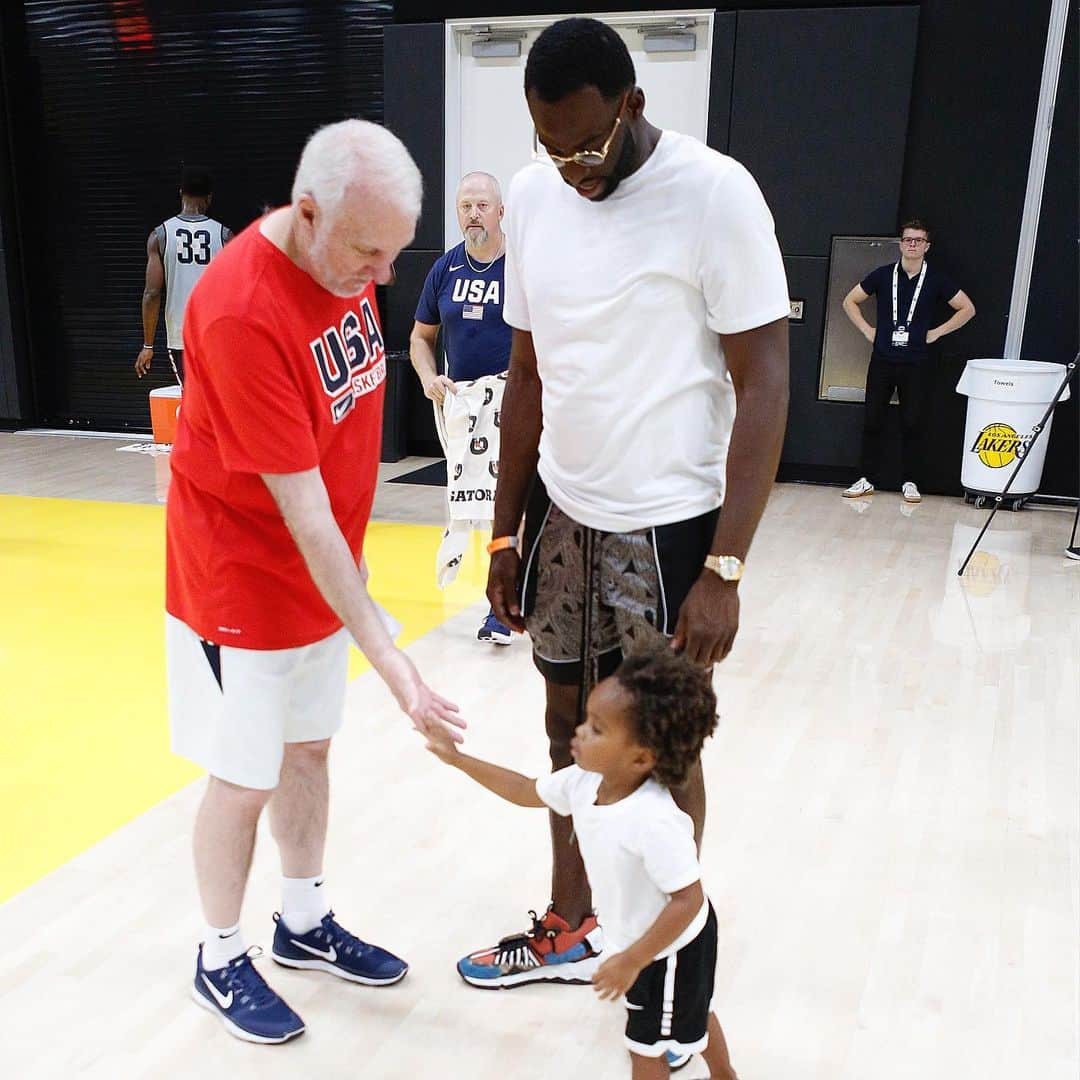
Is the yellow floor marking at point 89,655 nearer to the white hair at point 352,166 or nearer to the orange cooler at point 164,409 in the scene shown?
the orange cooler at point 164,409

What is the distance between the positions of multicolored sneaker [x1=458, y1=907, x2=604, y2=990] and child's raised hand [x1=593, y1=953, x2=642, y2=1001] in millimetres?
646

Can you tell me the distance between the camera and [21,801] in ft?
9.25

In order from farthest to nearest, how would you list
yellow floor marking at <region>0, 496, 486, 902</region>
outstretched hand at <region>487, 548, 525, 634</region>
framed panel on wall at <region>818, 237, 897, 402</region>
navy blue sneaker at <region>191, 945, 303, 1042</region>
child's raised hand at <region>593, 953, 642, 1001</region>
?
framed panel on wall at <region>818, 237, 897, 402</region> < yellow floor marking at <region>0, 496, 486, 902</region> < outstretched hand at <region>487, 548, 525, 634</region> < navy blue sneaker at <region>191, 945, 303, 1042</region> < child's raised hand at <region>593, 953, 642, 1001</region>

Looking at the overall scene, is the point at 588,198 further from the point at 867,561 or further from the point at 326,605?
the point at 867,561

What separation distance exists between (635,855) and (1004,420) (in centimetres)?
551

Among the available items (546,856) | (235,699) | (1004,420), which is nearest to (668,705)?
(235,699)

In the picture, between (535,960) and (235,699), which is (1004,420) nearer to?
(535,960)

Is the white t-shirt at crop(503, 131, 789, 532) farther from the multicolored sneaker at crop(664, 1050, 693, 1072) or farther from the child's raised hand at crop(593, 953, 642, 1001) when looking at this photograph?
the multicolored sneaker at crop(664, 1050, 693, 1072)

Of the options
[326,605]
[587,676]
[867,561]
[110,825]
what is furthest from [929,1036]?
[867,561]

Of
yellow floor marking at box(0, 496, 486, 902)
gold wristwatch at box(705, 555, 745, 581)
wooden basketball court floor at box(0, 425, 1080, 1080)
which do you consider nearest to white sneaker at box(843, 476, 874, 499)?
wooden basketball court floor at box(0, 425, 1080, 1080)

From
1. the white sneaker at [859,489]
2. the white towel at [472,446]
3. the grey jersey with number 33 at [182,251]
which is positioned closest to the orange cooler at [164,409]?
the grey jersey with number 33 at [182,251]

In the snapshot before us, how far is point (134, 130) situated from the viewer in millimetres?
8297

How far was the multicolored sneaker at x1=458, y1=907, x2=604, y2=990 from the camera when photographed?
84.0 inches

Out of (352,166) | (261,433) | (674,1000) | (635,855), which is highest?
(352,166)
